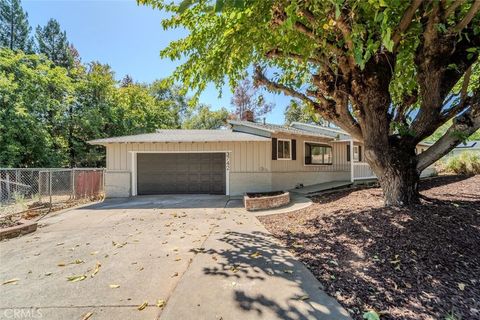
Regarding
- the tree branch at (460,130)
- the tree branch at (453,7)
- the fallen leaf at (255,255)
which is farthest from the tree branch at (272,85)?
the fallen leaf at (255,255)

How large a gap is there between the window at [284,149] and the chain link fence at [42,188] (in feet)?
28.3

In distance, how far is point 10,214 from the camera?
7.33 m

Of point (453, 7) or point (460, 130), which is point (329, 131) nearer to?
point (460, 130)

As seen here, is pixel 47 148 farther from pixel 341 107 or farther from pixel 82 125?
pixel 341 107

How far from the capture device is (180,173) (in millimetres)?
12344

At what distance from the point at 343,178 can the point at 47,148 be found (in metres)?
17.4

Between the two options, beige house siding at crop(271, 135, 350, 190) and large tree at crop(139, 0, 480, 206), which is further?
beige house siding at crop(271, 135, 350, 190)

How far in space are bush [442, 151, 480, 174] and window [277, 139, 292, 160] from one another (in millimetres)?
10963

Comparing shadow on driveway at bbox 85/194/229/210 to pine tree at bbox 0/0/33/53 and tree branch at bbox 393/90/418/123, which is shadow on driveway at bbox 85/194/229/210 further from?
pine tree at bbox 0/0/33/53

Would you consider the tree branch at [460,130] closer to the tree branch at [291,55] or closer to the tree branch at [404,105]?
the tree branch at [404,105]

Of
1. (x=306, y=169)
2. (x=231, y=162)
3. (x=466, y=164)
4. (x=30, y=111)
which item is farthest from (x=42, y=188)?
(x=466, y=164)

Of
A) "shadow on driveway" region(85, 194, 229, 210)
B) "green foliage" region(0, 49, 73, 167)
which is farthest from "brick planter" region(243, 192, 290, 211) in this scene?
"green foliage" region(0, 49, 73, 167)

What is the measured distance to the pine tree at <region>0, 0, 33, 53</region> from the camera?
21.6 m

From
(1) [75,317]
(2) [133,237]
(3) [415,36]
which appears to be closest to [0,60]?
(2) [133,237]
